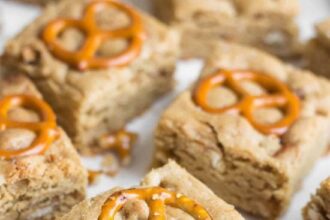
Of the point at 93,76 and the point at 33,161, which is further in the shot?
the point at 93,76

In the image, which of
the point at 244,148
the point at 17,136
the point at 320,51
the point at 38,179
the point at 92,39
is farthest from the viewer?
the point at 320,51

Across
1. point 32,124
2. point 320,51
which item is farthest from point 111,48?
point 320,51

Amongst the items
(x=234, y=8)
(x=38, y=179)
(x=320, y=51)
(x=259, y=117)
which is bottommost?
(x=38, y=179)

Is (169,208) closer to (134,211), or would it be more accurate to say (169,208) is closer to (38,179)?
(134,211)

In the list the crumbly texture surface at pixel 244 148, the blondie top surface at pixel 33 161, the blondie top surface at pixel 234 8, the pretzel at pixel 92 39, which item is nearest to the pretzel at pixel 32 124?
the blondie top surface at pixel 33 161

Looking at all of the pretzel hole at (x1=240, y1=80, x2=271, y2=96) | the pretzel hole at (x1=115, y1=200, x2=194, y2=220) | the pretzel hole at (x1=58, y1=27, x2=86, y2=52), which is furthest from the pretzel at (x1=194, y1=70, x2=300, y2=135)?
the pretzel hole at (x1=115, y1=200, x2=194, y2=220)

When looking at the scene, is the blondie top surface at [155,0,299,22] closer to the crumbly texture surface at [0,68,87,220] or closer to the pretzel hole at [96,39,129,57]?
the pretzel hole at [96,39,129,57]

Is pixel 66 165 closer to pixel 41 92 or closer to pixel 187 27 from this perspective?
pixel 41 92

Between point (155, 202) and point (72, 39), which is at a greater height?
point (72, 39)

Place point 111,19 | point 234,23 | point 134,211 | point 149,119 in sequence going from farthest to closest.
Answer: point 234,23
point 149,119
point 111,19
point 134,211
